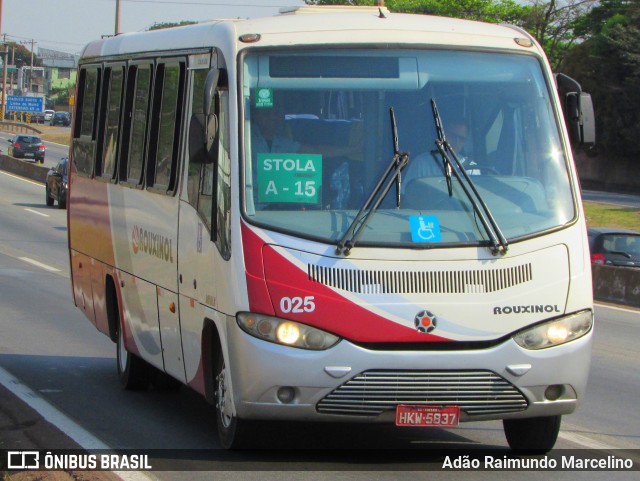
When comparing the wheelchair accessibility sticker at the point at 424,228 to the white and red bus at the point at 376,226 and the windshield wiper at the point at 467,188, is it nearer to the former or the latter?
the white and red bus at the point at 376,226

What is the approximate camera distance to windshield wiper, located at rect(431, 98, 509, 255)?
6.97 m

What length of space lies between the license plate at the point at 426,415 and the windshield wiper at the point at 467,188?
3.08 feet

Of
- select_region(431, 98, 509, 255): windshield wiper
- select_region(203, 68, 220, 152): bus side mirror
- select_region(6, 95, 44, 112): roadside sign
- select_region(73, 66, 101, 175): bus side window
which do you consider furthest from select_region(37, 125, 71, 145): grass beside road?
select_region(431, 98, 509, 255): windshield wiper

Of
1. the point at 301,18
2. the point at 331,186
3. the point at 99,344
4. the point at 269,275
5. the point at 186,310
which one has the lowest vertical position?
the point at 99,344

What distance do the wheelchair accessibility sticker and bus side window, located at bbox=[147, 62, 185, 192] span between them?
2136mm

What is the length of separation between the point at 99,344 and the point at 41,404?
3.94 meters

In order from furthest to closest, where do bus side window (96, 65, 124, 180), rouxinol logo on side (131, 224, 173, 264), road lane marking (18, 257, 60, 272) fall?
1. road lane marking (18, 257, 60, 272)
2. bus side window (96, 65, 124, 180)
3. rouxinol logo on side (131, 224, 173, 264)

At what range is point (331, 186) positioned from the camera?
7.16 metres

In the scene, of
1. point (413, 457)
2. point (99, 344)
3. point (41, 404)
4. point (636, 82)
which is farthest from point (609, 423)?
point (636, 82)

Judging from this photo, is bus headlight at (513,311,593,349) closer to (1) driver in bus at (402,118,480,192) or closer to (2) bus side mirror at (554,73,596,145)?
(1) driver in bus at (402,118,480,192)

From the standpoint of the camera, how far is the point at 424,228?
6977 millimetres

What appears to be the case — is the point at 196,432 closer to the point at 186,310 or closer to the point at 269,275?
A: the point at 186,310

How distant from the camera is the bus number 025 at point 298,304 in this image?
6660 millimetres

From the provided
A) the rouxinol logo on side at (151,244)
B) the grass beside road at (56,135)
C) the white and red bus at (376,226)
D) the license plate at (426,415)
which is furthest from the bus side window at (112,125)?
the grass beside road at (56,135)
